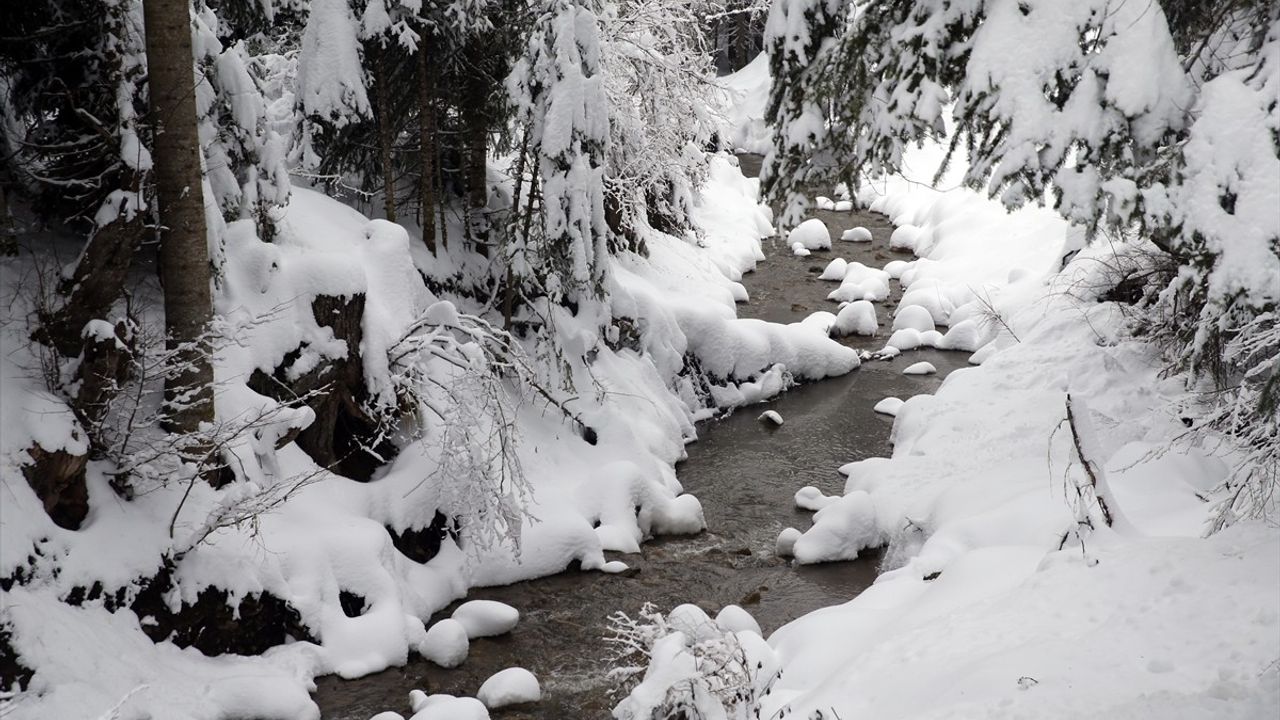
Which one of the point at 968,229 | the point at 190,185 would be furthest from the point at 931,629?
the point at 968,229

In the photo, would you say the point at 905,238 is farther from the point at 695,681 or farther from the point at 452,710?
the point at 695,681

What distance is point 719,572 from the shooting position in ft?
32.7

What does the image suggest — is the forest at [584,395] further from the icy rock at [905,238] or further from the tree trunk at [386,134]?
the icy rock at [905,238]

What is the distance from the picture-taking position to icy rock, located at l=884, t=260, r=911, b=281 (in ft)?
68.8

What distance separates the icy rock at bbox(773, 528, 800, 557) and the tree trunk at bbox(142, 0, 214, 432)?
571 centimetres

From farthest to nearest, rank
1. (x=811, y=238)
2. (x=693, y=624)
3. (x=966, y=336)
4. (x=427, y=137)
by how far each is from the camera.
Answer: (x=811, y=238), (x=966, y=336), (x=427, y=137), (x=693, y=624)

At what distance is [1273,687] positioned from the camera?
435cm

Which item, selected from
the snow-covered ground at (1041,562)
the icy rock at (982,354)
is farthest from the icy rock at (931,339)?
the snow-covered ground at (1041,562)

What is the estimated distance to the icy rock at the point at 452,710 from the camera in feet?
22.9

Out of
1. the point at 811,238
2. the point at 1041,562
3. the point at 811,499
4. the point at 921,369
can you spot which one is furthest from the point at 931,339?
the point at 1041,562

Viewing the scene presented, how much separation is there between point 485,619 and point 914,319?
11.2 m

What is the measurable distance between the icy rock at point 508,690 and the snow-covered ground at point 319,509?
0.72m

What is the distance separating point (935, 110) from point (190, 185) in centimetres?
556

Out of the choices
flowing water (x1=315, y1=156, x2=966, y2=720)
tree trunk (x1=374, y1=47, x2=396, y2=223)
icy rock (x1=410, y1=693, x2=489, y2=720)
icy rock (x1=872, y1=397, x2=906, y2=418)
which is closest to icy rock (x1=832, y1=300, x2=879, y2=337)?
flowing water (x1=315, y1=156, x2=966, y2=720)
